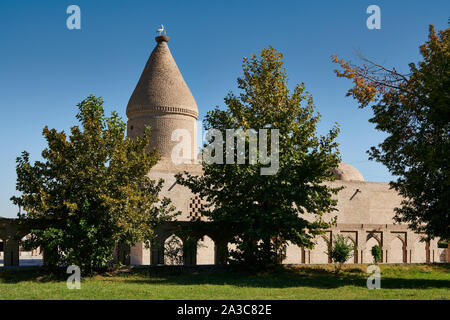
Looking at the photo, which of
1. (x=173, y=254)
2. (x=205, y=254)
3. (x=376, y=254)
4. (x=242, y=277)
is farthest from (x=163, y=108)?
(x=242, y=277)

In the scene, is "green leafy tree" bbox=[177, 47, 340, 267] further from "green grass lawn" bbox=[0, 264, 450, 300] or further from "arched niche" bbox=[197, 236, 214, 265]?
"arched niche" bbox=[197, 236, 214, 265]

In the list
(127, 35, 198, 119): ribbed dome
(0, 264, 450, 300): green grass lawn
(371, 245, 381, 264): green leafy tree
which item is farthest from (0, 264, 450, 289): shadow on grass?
(127, 35, 198, 119): ribbed dome

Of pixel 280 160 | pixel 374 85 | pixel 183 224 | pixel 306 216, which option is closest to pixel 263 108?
pixel 280 160

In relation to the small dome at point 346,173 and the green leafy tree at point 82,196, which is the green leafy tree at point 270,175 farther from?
the small dome at point 346,173

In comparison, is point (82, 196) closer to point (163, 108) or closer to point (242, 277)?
point (242, 277)

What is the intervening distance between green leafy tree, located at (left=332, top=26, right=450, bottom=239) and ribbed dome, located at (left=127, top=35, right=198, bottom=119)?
12184 mm

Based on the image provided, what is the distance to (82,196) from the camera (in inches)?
597

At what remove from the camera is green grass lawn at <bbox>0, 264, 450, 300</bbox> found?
1173 centimetres

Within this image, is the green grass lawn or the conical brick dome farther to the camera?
the conical brick dome

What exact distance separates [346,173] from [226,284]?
17.1m

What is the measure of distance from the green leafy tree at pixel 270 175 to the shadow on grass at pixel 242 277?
831 millimetres

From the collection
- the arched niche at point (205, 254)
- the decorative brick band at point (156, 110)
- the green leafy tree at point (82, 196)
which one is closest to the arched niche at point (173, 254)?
the green leafy tree at point (82, 196)

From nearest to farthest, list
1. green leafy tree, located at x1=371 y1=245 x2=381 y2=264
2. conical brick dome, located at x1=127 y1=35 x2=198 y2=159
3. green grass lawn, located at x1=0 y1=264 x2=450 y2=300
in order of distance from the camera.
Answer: green grass lawn, located at x1=0 y1=264 x2=450 y2=300 < green leafy tree, located at x1=371 y1=245 x2=381 y2=264 < conical brick dome, located at x1=127 y1=35 x2=198 y2=159

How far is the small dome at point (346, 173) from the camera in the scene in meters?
29.2
